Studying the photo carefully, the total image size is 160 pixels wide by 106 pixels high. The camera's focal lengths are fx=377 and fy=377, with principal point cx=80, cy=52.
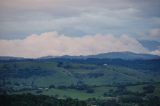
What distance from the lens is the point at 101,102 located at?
189 meters

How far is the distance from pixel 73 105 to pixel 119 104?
41551 mm

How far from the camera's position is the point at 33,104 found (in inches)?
5541

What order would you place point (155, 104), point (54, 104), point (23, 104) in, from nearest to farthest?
1. point (23, 104)
2. point (54, 104)
3. point (155, 104)

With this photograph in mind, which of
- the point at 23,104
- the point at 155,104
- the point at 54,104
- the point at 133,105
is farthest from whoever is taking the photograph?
the point at 133,105

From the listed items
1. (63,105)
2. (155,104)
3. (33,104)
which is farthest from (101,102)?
(33,104)

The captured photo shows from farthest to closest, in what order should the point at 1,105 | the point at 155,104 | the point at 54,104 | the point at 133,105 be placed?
the point at 133,105
the point at 155,104
the point at 54,104
the point at 1,105

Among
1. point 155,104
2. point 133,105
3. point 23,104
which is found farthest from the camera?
point 133,105

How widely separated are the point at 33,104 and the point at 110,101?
59235 millimetres

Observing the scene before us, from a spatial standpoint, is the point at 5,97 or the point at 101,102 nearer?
the point at 5,97

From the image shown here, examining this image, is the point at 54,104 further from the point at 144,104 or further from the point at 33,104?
the point at 144,104

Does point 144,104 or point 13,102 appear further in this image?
point 144,104

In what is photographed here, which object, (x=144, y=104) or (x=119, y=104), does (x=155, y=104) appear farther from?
(x=119, y=104)

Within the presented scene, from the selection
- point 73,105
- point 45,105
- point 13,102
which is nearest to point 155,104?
point 73,105

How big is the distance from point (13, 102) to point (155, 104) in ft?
215
